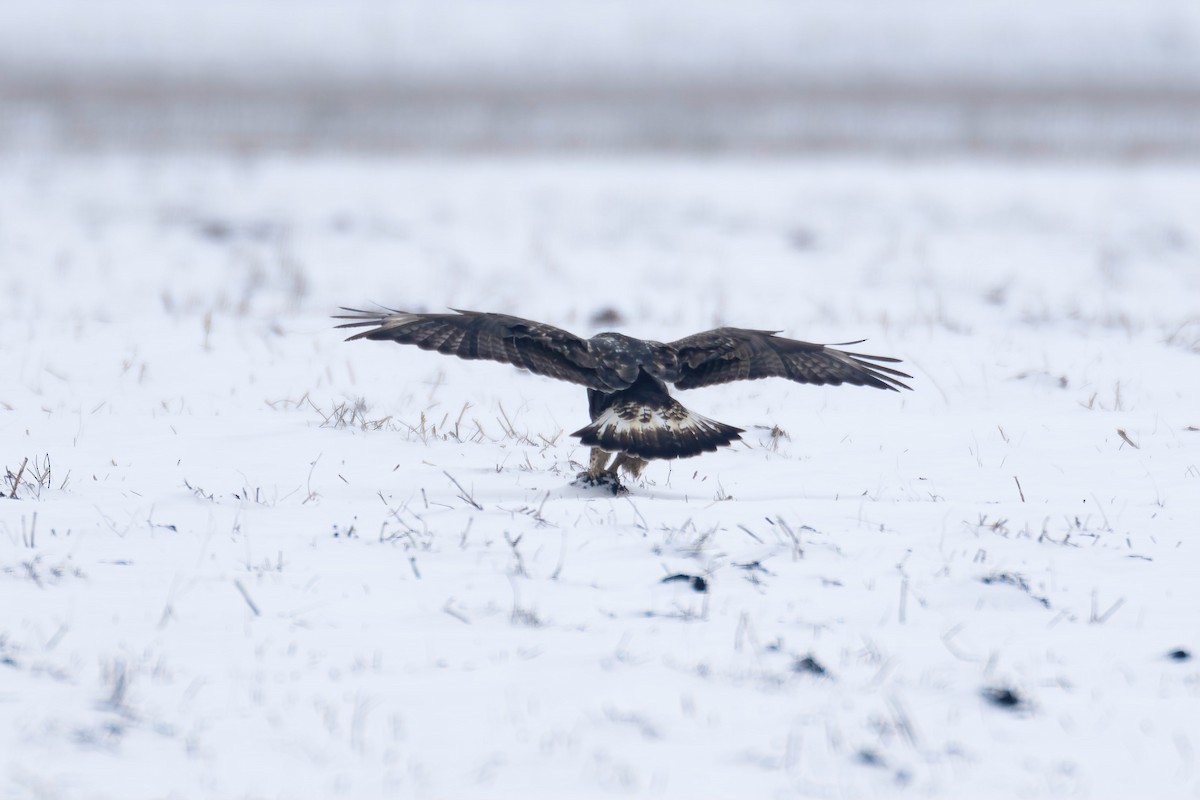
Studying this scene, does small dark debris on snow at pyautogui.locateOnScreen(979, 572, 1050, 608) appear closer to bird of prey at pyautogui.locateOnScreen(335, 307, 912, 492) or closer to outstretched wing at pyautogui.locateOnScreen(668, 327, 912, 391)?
bird of prey at pyautogui.locateOnScreen(335, 307, 912, 492)

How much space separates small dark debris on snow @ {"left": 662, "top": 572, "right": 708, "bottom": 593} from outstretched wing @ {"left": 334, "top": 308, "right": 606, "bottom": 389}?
4.87ft

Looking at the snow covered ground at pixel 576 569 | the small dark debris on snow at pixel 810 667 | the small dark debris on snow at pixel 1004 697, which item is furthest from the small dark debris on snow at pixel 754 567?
the small dark debris on snow at pixel 1004 697

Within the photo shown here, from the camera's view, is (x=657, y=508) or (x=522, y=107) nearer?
(x=657, y=508)

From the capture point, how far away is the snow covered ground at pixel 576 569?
2.94 m

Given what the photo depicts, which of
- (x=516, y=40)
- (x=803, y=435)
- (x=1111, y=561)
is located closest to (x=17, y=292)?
(x=803, y=435)

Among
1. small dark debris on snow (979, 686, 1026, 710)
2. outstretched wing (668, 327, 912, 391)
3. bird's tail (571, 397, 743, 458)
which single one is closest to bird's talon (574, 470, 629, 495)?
bird's tail (571, 397, 743, 458)

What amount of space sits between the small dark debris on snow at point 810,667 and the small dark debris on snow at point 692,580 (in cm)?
56

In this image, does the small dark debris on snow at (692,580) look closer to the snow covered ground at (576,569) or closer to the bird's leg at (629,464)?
the snow covered ground at (576,569)

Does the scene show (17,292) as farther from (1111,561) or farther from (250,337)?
(1111,561)

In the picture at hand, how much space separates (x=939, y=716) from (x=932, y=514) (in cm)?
169

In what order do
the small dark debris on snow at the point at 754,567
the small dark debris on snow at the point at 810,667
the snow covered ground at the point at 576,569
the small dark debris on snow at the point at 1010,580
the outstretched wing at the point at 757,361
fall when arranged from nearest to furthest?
the snow covered ground at the point at 576,569, the small dark debris on snow at the point at 810,667, the small dark debris on snow at the point at 1010,580, the small dark debris on snow at the point at 754,567, the outstretched wing at the point at 757,361

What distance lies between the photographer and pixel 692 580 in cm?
394

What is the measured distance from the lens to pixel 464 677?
10.8 ft

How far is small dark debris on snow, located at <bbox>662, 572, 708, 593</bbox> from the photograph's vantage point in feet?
12.8
